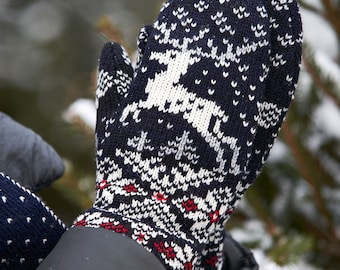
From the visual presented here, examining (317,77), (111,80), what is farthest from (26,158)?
(317,77)

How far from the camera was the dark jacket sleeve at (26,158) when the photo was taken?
91cm

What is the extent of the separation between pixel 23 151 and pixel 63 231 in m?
0.18

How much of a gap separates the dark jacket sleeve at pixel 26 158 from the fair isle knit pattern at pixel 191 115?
0.48 feet

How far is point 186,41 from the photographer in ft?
2.77

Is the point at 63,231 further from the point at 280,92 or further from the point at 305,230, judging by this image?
the point at 305,230

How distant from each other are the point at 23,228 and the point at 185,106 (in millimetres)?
251

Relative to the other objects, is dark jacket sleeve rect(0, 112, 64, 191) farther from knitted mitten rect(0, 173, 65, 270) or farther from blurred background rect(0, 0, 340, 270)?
blurred background rect(0, 0, 340, 270)

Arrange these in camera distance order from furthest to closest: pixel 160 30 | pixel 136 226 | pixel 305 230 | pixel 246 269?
pixel 305 230, pixel 246 269, pixel 160 30, pixel 136 226

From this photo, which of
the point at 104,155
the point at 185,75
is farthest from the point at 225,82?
the point at 104,155

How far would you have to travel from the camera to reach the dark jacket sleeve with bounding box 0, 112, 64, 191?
0.91 meters

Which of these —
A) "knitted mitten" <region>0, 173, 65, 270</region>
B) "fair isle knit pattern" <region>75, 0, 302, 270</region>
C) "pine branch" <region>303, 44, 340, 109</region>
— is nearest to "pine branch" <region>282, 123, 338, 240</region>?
"pine branch" <region>303, 44, 340, 109</region>

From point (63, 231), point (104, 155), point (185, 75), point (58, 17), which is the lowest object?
point (63, 231)

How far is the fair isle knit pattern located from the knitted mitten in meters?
0.05

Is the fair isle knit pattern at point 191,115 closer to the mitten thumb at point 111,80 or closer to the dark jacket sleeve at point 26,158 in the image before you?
the mitten thumb at point 111,80
